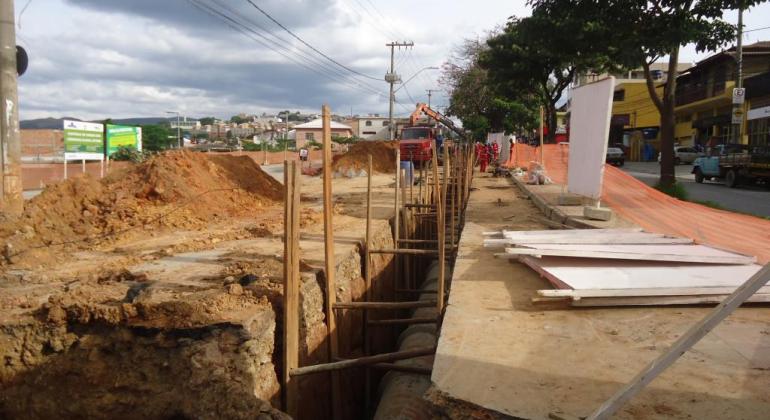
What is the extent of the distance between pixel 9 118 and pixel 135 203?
2.11 meters

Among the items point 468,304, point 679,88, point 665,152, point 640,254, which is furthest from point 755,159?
point 679,88

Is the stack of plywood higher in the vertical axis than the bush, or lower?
lower

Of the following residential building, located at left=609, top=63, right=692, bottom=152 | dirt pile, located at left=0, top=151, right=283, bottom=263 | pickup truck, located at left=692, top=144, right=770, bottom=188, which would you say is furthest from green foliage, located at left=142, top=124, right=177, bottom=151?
residential building, located at left=609, top=63, right=692, bottom=152

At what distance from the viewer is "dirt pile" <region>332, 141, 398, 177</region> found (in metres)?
24.3

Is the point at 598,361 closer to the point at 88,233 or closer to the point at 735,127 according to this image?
the point at 88,233

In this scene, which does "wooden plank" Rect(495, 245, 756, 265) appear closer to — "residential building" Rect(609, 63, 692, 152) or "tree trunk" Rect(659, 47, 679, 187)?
"tree trunk" Rect(659, 47, 679, 187)

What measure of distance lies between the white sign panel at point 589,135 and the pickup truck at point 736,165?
13.3 metres

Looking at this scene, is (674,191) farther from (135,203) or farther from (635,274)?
(135,203)

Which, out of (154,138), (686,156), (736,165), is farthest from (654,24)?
(154,138)

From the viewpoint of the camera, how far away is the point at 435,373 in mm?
3037

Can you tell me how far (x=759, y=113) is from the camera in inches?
1088

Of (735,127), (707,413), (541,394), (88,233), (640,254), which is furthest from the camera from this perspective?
(735,127)

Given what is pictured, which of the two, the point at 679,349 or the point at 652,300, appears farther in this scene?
the point at 652,300

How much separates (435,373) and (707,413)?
1306mm
